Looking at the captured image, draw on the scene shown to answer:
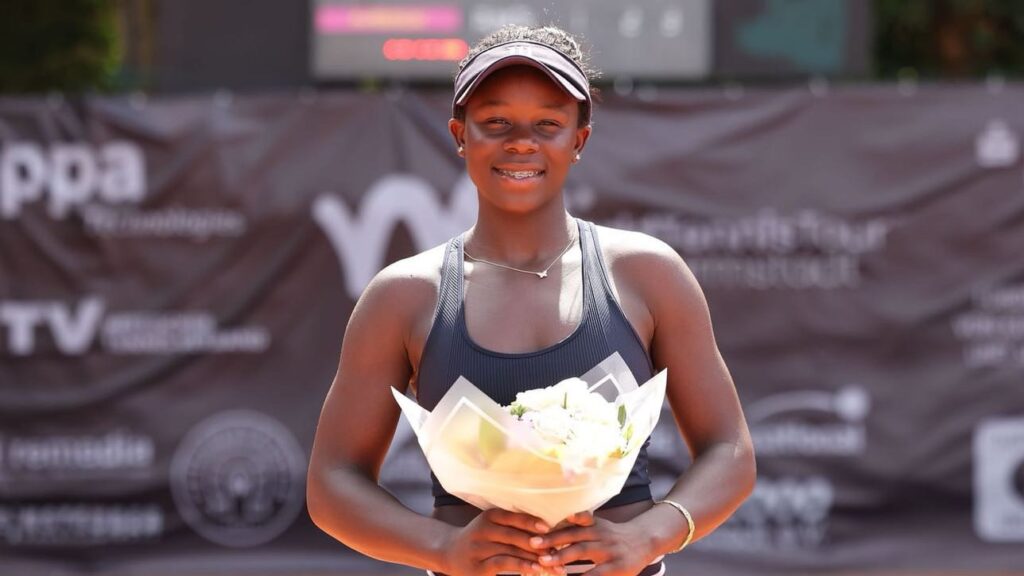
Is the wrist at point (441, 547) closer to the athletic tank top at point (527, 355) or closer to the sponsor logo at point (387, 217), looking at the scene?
the athletic tank top at point (527, 355)

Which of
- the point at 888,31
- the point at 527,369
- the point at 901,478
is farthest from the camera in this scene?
the point at 888,31

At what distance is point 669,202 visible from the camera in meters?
6.70

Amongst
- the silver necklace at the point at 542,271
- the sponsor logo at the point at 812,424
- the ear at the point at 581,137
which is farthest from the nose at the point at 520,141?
the sponsor logo at the point at 812,424

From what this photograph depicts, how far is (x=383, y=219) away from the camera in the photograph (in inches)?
265

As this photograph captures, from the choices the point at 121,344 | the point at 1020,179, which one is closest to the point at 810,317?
the point at 1020,179

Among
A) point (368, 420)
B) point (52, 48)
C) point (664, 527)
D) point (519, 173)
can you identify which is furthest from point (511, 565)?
point (52, 48)

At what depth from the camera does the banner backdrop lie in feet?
21.7

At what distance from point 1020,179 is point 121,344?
4.18 m

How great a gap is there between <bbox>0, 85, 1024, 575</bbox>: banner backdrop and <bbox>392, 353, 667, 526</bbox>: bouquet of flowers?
4.39m

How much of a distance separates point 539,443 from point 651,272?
0.51m

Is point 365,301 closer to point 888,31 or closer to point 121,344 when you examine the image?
point 121,344

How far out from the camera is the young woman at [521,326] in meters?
2.37

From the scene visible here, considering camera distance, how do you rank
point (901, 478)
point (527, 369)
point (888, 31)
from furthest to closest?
point (888, 31)
point (901, 478)
point (527, 369)

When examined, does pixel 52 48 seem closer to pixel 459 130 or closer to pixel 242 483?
pixel 242 483
